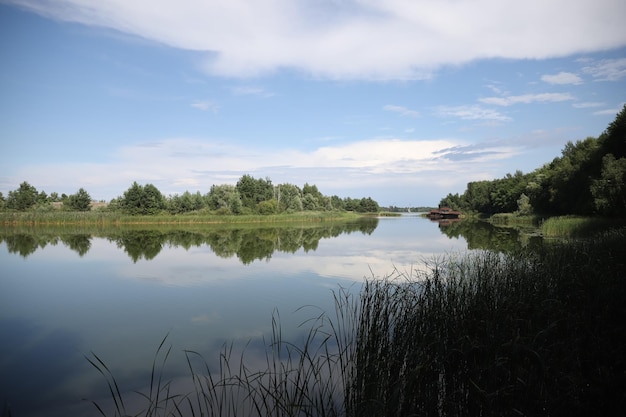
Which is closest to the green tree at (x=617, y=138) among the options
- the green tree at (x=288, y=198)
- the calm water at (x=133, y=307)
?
the calm water at (x=133, y=307)

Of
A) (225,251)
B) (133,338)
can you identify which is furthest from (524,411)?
(225,251)

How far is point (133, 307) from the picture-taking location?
898 cm

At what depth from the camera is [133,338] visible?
6809mm

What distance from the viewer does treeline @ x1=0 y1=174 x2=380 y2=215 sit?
52.8 metres

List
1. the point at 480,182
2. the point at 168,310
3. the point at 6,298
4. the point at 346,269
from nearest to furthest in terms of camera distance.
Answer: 1. the point at 168,310
2. the point at 6,298
3. the point at 346,269
4. the point at 480,182

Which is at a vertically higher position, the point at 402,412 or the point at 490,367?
the point at 490,367

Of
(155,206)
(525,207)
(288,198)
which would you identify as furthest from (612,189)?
(288,198)

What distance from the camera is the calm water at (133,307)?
5.27 m

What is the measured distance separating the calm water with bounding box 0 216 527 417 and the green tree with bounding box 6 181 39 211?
151 ft

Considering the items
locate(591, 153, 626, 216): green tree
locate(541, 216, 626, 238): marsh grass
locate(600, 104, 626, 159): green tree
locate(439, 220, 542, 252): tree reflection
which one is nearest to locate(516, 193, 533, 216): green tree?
locate(439, 220, 542, 252): tree reflection

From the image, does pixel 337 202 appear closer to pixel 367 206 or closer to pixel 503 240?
pixel 367 206

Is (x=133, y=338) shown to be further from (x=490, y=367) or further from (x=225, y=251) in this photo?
(x=225, y=251)

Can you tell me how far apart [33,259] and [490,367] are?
18826 mm

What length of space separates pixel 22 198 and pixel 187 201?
2258 centimetres
